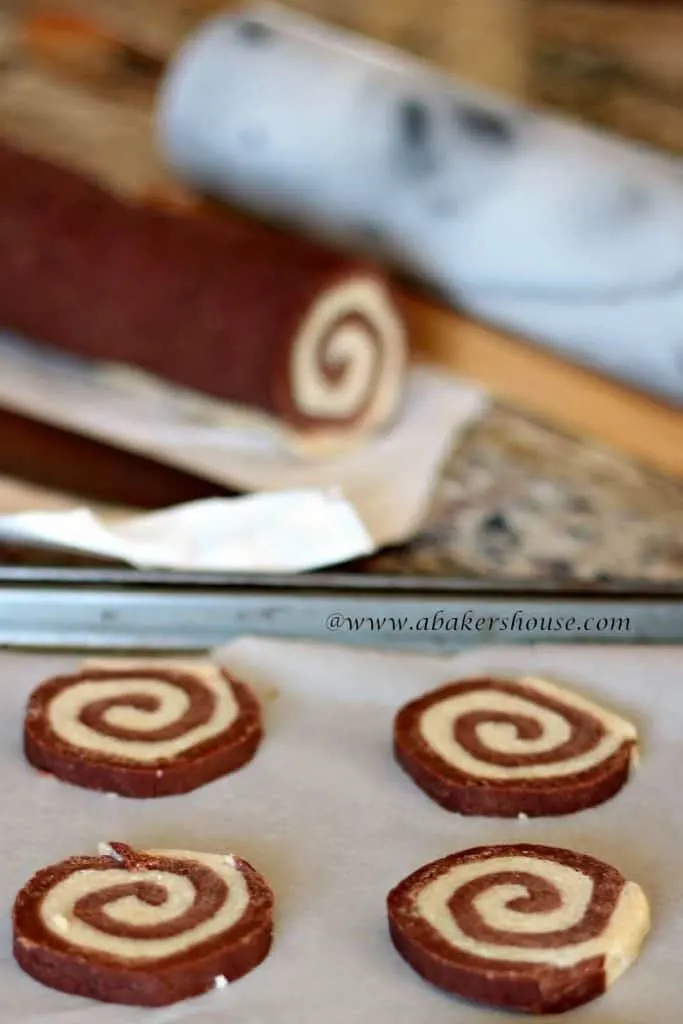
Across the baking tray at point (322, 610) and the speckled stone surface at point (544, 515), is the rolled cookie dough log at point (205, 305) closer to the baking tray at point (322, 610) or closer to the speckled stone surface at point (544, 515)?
the speckled stone surface at point (544, 515)

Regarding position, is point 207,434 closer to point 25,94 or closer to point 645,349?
point 645,349

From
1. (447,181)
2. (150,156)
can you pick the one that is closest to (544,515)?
(447,181)

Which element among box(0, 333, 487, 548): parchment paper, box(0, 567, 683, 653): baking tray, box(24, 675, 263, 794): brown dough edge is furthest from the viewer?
box(0, 333, 487, 548): parchment paper

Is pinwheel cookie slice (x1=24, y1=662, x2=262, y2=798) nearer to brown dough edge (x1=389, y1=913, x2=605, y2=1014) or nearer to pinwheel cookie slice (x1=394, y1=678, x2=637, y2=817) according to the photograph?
pinwheel cookie slice (x1=394, y1=678, x2=637, y2=817)

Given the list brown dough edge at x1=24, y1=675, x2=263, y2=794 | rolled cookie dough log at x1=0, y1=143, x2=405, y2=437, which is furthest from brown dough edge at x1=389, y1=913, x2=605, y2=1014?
rolled cookie dough log at x1=0, y1=143, x2=405, y2=437

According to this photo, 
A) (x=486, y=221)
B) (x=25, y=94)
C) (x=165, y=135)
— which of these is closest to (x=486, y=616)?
(x=486, y=221)
